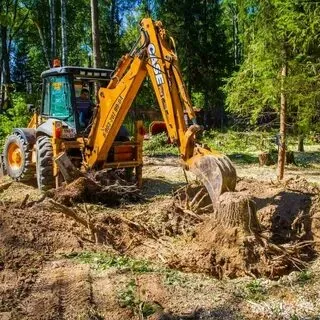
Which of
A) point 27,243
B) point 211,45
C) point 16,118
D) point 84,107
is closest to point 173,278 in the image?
point 27,243

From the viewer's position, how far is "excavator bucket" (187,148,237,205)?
222 inches

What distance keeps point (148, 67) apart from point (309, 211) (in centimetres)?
333

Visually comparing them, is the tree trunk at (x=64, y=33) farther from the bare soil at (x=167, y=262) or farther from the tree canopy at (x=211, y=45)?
the bare soil at (x=167, y=262)

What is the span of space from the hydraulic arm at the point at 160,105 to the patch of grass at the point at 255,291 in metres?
1.38

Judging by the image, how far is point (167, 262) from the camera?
199 inches

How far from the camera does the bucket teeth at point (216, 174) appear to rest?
5629 millimetres

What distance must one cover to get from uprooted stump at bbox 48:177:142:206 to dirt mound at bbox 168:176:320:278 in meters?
2.56

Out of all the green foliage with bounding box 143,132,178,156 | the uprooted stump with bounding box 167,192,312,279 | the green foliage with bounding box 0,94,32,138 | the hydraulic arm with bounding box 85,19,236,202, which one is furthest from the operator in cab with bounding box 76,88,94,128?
the green foliage with bounding box 143,132,178,156

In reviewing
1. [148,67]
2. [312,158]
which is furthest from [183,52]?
[148,67]

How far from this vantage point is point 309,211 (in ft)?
20.1

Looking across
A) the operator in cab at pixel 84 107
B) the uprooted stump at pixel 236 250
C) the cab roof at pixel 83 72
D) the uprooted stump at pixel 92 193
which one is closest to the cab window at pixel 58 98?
the cab roof at pixel 83 72

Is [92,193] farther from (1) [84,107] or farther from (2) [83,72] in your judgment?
(2) [83,72]

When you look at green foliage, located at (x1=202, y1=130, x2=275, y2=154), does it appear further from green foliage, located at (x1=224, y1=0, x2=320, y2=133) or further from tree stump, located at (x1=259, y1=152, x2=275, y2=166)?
green foliage, located at (x1=224, y1=0, x2=320, y2=133)

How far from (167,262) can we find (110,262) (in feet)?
2.02
